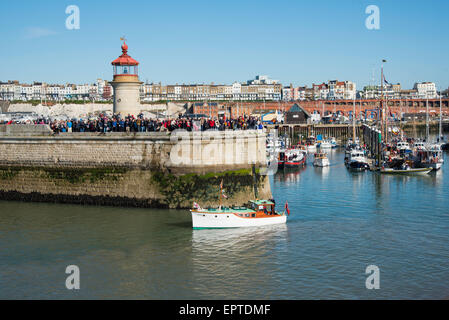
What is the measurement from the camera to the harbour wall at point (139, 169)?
1040 inches

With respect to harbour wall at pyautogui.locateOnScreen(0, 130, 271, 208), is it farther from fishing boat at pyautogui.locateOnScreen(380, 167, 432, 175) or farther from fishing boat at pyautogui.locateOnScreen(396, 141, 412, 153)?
fishing boat at pyautogui.locateOnScreen(396, 141, 412, 153)

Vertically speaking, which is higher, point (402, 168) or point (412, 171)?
point (402, 168)

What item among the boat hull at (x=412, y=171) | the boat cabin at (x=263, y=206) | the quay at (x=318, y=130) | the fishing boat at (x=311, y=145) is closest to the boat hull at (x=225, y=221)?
the boat cabin at (x=263, y=206)

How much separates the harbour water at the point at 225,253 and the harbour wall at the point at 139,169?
99 centimetres

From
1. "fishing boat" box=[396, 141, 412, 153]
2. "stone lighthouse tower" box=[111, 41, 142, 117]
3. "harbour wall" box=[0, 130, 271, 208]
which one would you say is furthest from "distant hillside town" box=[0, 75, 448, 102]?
"harbour wall" box=[0, 130, 271, 208]

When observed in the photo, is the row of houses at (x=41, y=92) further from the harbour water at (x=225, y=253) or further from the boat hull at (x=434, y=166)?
the harbour water at (x=225, y=253)

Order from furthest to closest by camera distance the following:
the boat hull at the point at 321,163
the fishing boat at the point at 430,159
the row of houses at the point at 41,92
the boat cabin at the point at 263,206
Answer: the row of houses at the point at 41,92
the boat hull at the point at 321,163
the fishing boat at the point at 430,159
the boat cabin at the point at 263,206

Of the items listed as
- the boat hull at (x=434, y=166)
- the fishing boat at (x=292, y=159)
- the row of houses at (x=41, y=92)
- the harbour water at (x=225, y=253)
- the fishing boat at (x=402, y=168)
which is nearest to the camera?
the harbour water at (x=225, y=253)

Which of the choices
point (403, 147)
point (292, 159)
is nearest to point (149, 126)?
point (292, 159)

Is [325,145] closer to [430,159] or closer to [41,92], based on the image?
[430,159]

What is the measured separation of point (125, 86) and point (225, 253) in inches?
732

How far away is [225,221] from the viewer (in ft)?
76.5

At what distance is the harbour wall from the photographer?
26.4 m
